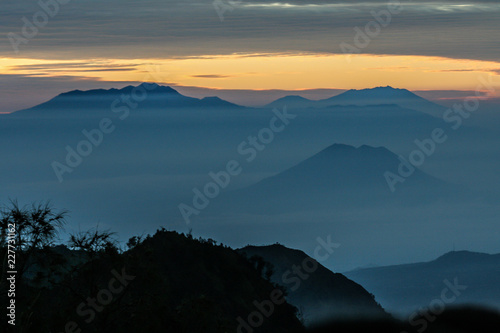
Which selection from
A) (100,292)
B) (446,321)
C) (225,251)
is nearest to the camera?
(100,292)

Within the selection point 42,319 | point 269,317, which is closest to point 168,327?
point 42,319

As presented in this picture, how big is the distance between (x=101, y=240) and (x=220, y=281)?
121 feet

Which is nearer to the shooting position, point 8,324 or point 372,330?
point 8,324

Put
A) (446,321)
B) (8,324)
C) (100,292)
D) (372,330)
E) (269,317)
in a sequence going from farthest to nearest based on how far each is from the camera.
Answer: (269,317) < (446,321) < (372,330) < (100,292) < (8,324)

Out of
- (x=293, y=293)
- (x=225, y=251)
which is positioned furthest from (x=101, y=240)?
(x=293, y=293)

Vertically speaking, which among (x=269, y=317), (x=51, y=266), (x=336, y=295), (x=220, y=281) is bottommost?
(x=51, y=266)

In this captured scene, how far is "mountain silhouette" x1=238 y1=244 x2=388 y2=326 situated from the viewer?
4067 inches

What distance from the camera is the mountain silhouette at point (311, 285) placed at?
103 meters

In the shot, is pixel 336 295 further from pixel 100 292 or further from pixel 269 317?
pixel 100 292

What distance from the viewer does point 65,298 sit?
2780 cm

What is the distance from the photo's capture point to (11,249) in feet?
85.6

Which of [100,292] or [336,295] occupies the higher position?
[336,295]

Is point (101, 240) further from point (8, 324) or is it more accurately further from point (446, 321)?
point (446, 321)

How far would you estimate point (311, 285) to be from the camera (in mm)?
110500
